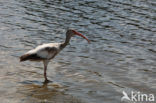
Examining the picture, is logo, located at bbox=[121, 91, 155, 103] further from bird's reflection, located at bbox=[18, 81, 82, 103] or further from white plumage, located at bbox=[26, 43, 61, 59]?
white plumage, located at bbox=[26, 43, 61, 59]

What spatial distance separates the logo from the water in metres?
0.24

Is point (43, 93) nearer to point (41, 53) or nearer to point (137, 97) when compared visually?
point (41, 53)

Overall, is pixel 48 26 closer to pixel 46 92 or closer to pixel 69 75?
pixel 69 75

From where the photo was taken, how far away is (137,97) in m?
9.15

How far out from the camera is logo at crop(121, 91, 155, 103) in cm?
896

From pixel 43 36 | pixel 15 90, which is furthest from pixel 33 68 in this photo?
pixel 43 36

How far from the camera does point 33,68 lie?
11.2 meters

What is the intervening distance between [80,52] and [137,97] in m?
4.97

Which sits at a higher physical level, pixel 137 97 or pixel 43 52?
pixel 43 52

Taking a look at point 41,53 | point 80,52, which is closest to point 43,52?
point 41,53

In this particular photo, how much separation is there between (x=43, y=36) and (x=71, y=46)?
2020 millimetres

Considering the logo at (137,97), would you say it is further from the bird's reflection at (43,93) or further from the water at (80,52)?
the bird's reflection at (43,93)

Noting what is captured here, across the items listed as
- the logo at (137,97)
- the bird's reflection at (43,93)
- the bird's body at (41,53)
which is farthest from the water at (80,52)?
the bird's body at (41,53)

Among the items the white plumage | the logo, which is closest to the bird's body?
the white plumage
